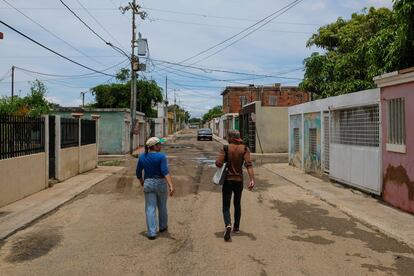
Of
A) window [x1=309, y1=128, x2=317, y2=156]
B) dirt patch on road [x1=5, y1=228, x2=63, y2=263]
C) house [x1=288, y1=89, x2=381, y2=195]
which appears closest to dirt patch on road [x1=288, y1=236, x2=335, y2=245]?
dirt patch on road [x1=5, y1=228, x2=63, y2=263]

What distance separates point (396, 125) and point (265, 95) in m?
64.0

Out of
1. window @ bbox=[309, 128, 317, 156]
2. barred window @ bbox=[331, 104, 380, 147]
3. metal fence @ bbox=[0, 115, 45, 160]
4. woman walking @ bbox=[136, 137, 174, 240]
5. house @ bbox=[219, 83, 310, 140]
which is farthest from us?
house @ bbox=[219, 83, 310, 140]

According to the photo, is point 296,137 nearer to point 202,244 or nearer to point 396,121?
point 396,121

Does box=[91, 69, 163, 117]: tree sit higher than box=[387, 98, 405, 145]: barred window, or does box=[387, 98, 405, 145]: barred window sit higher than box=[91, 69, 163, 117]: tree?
box=[91, 69, 163, 117]: tree

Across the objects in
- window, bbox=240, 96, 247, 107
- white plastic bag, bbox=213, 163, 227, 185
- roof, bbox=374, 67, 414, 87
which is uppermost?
window, bbox=240, 96, 247, 107

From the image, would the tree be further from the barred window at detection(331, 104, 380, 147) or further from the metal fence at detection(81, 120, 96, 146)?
the barred window at detection(331, 104, 380, 147)

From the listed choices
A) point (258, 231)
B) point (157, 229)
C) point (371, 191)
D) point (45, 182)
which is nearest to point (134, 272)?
point (157, 229)

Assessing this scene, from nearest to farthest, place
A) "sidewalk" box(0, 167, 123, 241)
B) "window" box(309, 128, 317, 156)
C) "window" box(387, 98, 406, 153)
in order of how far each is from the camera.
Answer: "sidewalk" box(0, 167, 123, 241)
"window" box(387, 98, 406, 153)
"window" box(309, 128, 317, 156)

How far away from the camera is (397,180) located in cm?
1071

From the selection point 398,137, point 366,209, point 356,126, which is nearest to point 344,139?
point 356,126

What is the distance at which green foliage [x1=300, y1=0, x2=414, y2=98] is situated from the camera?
15410 mm

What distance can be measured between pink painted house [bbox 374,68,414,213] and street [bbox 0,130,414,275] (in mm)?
1435

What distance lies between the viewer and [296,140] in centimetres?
2220

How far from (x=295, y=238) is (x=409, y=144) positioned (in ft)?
12.5
